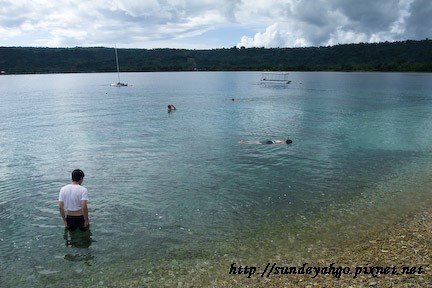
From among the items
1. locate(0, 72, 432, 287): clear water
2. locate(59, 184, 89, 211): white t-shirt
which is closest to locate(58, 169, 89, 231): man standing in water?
locate(59, 184, 89, 211): white t-shirt

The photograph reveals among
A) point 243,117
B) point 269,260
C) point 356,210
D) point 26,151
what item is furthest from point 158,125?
point 269,260

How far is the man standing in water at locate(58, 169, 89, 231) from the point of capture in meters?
12.8

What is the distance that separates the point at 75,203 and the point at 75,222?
1.09 meters

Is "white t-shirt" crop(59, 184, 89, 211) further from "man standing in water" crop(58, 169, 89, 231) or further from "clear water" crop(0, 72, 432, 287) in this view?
"clear water" crop(0, 72, 432, 287)

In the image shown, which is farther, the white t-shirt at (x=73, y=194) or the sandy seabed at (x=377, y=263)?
the white t-shirt at (x=73, y=194)

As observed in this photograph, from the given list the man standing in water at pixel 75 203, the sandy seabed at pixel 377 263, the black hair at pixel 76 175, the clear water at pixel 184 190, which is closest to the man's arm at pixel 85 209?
the man standing in water at pixel 75 203

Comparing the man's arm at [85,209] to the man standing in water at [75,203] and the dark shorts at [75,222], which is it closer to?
the man standing in water at [75,203]

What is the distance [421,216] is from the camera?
15.1 meters

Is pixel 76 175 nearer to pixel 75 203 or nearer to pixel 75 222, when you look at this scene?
pixel 75 203

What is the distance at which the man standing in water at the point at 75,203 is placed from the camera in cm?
1277

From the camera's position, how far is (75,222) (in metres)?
13.7

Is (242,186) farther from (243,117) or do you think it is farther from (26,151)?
(243,117)

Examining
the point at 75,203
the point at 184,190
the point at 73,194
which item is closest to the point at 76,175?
the point at 73,194

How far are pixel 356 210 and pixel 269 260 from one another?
6.49m
